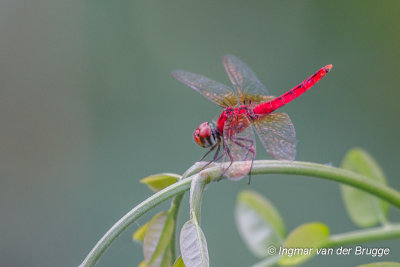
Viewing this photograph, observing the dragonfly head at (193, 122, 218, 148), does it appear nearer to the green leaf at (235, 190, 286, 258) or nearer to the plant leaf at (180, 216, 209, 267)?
the green leaf at (235, 190, 286, 258)

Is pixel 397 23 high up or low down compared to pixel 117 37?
down

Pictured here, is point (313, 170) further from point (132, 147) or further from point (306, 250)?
point (132, 147)

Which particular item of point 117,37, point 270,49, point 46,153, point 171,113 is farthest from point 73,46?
point 270,49

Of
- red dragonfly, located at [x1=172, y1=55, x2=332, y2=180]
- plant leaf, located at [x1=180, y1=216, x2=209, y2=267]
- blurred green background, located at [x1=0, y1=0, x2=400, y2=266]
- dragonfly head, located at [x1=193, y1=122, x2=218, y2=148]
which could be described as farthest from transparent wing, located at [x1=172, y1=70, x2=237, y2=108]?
blurred green background, located at [x1=0, y1=0, x2=400, y2=266]

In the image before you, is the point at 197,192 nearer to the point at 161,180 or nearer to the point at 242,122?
the point at 161,180

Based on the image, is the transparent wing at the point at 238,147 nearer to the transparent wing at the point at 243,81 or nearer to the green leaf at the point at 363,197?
the transparent wing at the point at 243,81

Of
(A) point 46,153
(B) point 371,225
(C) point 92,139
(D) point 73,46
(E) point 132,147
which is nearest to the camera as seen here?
(B) point 371,225

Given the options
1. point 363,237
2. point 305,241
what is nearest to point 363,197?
point 363,237
